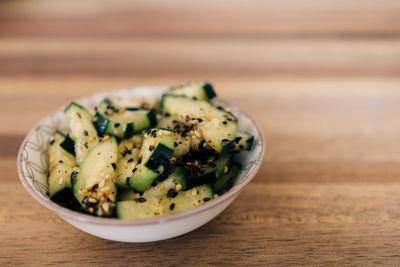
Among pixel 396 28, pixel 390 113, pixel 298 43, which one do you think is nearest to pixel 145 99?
pixel 390 113

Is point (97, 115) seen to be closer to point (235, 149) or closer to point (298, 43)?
point (235, 149)

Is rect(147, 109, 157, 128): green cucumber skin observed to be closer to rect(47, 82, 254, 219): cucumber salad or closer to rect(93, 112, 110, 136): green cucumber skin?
rect(47, 82, 254, 219): cucumber salad

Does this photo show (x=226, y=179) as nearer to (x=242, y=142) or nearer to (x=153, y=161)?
(x=242, y=142)

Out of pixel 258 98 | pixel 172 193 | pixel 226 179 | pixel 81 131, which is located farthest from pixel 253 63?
pixel 172 193

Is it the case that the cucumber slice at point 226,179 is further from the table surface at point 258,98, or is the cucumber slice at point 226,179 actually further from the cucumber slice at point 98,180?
the cucumber slice at point 98,180

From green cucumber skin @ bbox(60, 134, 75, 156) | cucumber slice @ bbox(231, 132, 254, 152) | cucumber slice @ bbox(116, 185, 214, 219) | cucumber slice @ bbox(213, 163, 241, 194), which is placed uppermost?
cucumber slice @ bbox(231, 132, 254, 152)

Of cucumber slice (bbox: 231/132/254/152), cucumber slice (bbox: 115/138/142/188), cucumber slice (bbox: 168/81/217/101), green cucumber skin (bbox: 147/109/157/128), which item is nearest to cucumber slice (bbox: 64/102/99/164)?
cucumber slice (bbox: 115/138/142/188)
